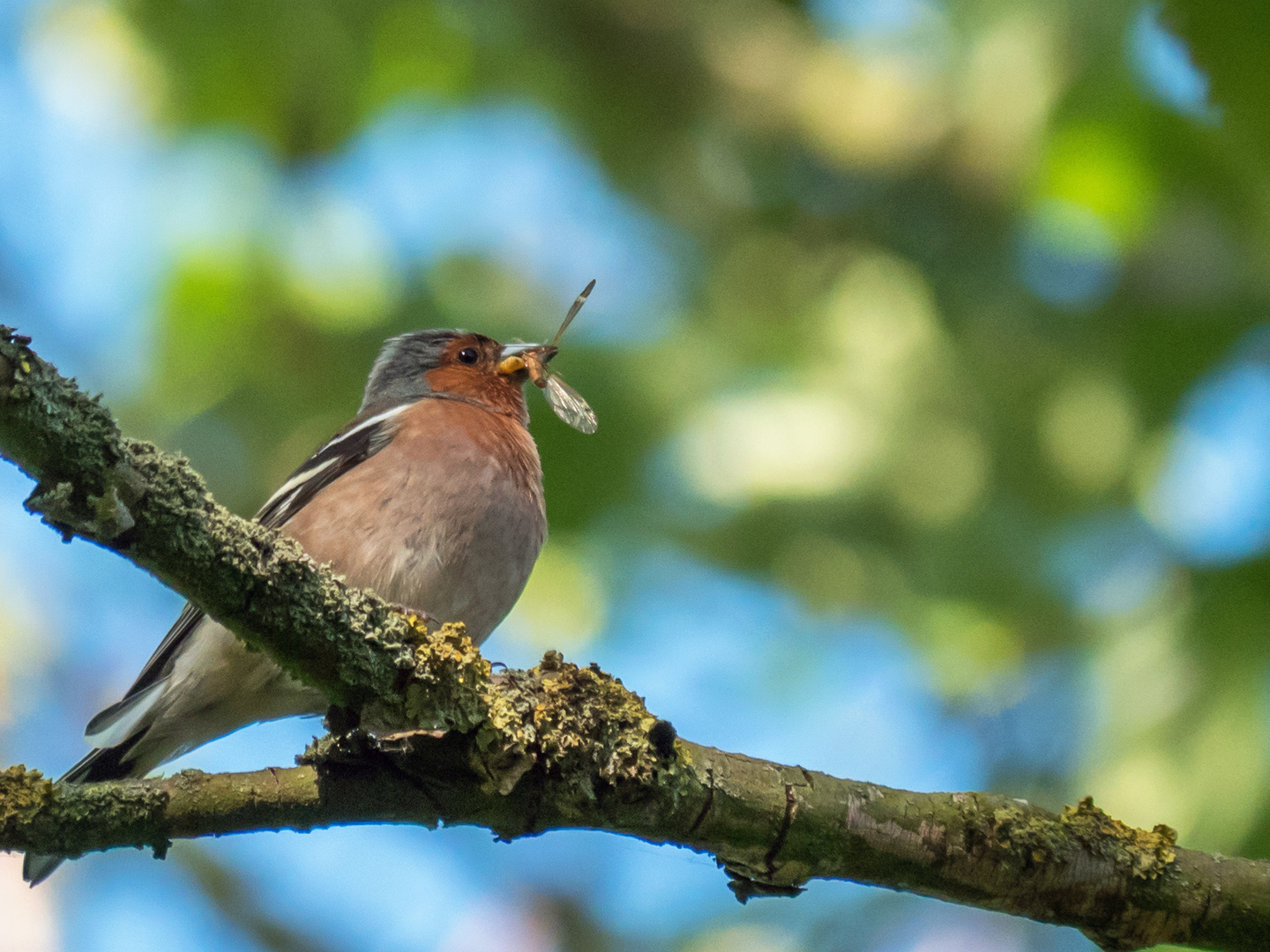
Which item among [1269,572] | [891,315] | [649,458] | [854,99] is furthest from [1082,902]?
[854,99]

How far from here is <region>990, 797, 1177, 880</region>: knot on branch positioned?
12.6 feet

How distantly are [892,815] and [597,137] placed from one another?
6.15 m

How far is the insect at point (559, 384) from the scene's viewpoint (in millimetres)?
6320

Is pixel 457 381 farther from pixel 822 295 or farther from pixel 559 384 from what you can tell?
pixel 822 295

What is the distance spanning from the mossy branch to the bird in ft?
4.92

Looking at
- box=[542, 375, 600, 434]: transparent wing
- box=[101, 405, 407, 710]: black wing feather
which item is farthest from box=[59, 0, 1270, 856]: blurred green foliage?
box=[101, 405, 407, 710]: black wing feather

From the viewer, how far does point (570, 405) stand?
6.36 m

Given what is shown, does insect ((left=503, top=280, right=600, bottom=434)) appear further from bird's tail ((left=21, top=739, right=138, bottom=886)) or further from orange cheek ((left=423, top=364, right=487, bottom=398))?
bird's tail ((left=21, top=739, right=138, bottom=886))

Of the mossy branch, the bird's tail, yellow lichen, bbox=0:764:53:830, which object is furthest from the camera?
the bird's tail

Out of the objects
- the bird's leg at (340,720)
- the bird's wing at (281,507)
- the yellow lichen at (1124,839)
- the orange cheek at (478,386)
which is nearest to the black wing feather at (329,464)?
the bird's wing at (281,507)

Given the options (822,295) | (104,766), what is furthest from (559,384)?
(104,766)

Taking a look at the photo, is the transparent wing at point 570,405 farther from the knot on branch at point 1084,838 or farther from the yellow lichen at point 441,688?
the knot on branch at point 1084,838

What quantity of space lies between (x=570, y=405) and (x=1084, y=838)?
3.40 metres

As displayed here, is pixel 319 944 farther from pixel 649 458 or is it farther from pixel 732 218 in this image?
pixel 732 218
